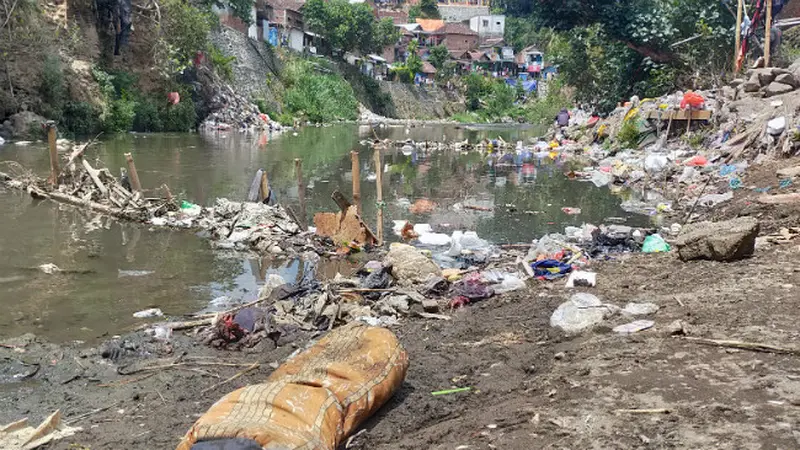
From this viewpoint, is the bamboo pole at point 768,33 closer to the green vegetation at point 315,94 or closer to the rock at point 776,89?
the rock at point 776,89

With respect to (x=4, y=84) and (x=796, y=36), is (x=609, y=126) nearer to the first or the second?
(x=796, y=36)

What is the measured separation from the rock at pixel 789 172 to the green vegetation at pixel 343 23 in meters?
46.2

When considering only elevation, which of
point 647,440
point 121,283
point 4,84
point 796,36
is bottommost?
point 121,283

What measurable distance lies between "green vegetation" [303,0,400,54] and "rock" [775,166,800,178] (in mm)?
46164

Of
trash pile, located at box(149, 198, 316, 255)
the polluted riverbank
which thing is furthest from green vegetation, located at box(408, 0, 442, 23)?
the polluted riverbank

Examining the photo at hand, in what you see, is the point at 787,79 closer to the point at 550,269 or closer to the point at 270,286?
the point at 550,269

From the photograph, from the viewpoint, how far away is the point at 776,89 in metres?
14.9

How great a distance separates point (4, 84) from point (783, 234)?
21010mm

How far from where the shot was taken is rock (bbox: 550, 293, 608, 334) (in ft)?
15.7

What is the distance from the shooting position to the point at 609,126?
21172 mm

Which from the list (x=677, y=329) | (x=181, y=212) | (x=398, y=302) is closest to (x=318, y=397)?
(x=677, y=329)

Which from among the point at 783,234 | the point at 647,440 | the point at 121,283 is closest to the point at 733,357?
the point at 647,440

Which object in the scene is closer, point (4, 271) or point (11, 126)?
point (4, 271)

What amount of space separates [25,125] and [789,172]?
19.8 metres
